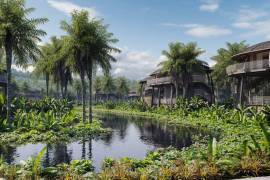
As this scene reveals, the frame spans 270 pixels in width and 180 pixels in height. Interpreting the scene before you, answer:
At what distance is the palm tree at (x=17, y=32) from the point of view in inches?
1025

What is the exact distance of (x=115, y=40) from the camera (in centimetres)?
3503

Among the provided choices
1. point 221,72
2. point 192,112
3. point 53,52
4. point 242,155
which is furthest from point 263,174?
point 221,72

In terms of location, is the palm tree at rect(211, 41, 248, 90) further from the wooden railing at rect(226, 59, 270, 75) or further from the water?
the water

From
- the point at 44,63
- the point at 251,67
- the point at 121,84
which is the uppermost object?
the point at 44,63

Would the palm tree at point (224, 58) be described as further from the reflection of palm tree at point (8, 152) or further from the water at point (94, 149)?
the reflection of palm tree at point (8, 152)

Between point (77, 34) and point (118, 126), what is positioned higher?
point (77, 34)

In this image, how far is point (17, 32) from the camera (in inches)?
1041

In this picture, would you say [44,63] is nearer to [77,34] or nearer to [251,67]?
[77,34]

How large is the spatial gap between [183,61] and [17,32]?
33743 millimetres

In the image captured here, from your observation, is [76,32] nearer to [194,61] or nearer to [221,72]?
[194,61]

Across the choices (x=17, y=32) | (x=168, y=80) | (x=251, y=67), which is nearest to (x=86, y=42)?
(x=17, y=32)

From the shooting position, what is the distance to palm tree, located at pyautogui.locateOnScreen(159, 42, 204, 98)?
55.0 m

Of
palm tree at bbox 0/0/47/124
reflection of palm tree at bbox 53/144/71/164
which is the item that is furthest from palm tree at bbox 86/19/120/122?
reflection of palm tree at bbox 53/144/71/164

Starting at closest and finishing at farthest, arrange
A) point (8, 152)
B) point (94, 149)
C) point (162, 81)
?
point (8, 152)
point (94, 149)
point (162, 81)
